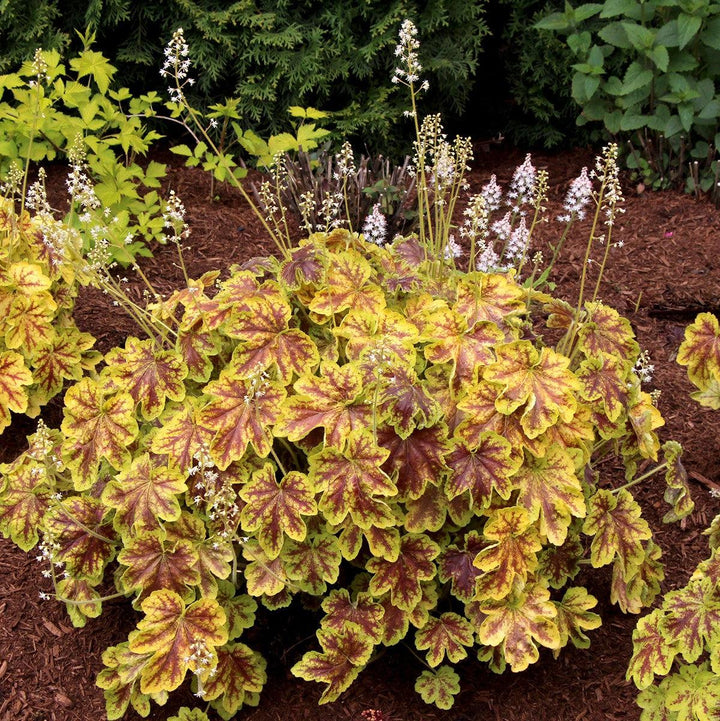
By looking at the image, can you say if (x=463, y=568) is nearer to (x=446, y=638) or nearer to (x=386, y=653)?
(x=446, y=638)

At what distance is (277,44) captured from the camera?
205 inches

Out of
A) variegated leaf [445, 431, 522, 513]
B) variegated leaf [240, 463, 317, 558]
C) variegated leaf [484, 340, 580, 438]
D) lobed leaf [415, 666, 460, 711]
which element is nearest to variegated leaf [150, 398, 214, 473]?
variegated leaf [240, 463, 317, 558]

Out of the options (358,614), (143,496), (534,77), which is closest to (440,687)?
(358,614)

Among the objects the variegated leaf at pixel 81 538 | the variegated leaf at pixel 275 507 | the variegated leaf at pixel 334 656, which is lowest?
the variegated leaf at pixel 334 656

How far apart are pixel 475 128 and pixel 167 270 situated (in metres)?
2.67

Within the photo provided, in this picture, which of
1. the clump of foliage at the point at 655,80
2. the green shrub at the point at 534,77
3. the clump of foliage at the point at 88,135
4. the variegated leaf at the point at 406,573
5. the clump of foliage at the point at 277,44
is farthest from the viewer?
the green shrub at the point at 534,77

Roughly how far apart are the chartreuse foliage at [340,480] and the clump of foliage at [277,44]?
8.70 ft

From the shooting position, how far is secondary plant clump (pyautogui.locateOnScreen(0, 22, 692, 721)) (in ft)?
8.43

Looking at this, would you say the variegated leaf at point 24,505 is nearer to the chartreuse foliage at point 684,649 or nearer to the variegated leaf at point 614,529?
the variegated leaf at point 614,529

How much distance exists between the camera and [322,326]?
2986 millimetres

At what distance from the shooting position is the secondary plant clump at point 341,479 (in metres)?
2.57

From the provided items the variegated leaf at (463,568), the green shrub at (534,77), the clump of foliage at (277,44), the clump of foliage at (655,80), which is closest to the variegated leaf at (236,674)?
the variegated leaf at (463,568)

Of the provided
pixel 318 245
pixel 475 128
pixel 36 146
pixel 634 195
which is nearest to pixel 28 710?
pixel 318 245

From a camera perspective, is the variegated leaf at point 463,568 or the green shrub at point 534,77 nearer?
the variegated leaf at point 463,568
